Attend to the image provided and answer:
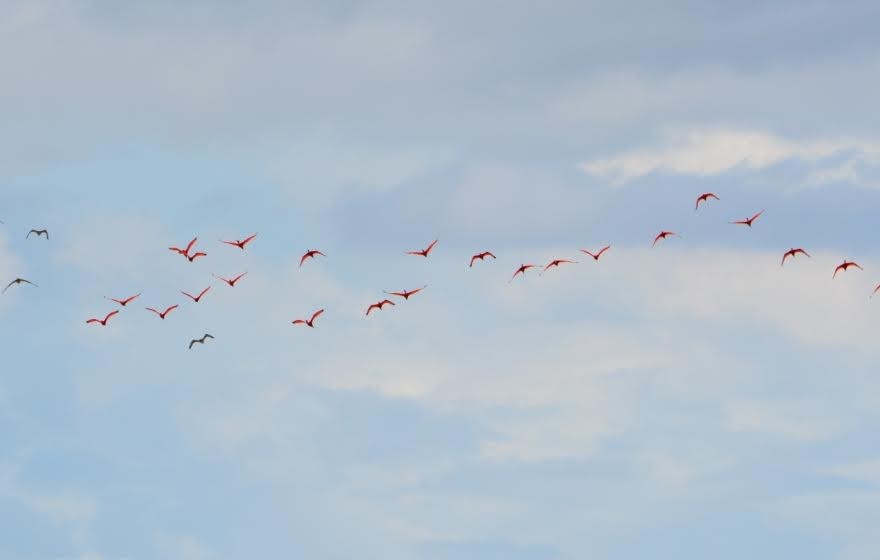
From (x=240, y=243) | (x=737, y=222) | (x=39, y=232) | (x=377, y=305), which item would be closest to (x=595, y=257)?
(x=737, y=222)

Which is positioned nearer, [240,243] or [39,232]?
[240,243]

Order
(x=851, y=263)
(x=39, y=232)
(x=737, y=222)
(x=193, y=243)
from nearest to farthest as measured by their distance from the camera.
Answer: (x=737, y=222)
(x=851, y=263)
(x=193, y=243)
(x=39, y=232)

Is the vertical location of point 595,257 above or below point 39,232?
below

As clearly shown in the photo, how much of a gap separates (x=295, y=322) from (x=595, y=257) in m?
32.9

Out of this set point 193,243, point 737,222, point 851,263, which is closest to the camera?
point 737,222

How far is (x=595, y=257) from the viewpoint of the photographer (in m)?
130

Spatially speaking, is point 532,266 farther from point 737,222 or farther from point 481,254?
point 737,222

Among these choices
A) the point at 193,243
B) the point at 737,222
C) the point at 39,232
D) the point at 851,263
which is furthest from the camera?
the point at 39,232

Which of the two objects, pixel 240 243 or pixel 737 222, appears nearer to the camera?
pixel 737 222

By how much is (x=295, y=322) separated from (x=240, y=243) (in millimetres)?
10339

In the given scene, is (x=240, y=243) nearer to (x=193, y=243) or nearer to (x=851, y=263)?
(x=193, y=243)

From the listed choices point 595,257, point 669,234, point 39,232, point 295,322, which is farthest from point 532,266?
point 39,232

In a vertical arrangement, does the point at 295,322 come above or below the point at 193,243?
below

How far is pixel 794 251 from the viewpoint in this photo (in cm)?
13275
